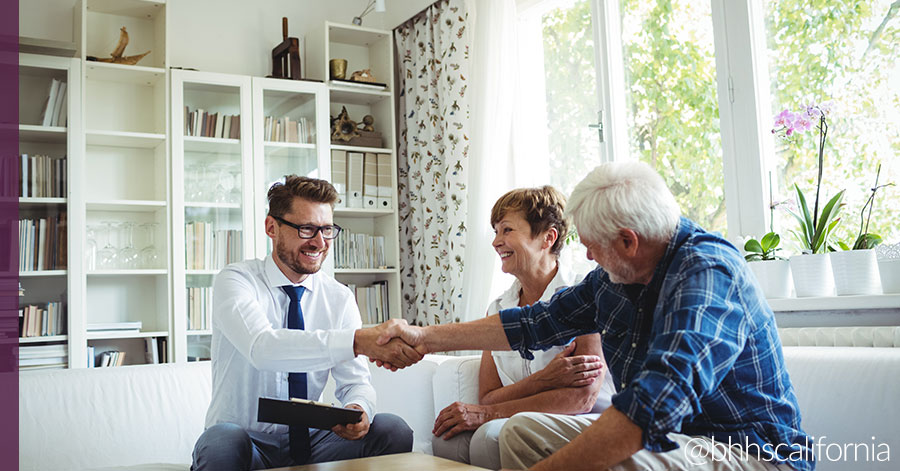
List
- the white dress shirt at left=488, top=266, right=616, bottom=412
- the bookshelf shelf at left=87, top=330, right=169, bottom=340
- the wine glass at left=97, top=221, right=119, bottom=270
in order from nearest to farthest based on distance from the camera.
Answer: the white dress shirt at left=488, top=266, right=616, bottom=412 → the bookshelf shelf at left=87, top=330, right=169, bottom=340 → the wine glass at left=97, top=221, right=119, bottom=270

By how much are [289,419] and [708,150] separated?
2043 mm

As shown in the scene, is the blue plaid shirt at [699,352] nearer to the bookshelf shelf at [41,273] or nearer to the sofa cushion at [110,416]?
the sofa cushion at [110,416]

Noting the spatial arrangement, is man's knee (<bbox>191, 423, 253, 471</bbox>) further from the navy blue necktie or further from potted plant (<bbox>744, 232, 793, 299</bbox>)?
potted plant (<bbox>744, 232, 793, 299</bbox>)

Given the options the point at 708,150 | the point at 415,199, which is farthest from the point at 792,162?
the point at 415,199

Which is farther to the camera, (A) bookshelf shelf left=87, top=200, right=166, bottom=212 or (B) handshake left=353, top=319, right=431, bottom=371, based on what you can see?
(A) bookshelf shelf left=87, top=200, right=166, bottom=212

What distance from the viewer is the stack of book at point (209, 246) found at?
3.99 metres

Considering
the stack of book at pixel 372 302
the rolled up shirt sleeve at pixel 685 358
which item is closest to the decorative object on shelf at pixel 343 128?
the stack of book at pixel 372 302

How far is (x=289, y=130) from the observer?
4340 mm

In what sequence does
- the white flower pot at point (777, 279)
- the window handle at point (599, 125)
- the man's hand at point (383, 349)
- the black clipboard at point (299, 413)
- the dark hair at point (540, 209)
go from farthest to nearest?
1. the window handle at point (599, 125)
2. the white flower pot at point (777, 279)
3. the dark hair at point (540, 209)
4. the man's hand at point (383, 349)
5. the black clipboard at point (299, 413)

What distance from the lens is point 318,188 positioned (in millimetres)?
2338

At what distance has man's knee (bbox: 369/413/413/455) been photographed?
2.09 m

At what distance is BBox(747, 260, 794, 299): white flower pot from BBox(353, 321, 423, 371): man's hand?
1180mm

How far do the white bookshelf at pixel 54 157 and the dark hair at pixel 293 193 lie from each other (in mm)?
1852

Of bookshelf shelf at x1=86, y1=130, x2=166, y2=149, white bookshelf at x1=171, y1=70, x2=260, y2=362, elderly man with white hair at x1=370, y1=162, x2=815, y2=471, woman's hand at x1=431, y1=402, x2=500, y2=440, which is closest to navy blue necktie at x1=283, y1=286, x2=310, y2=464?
woman's hand at x1=431, y1=402, x2=500, y2=440
